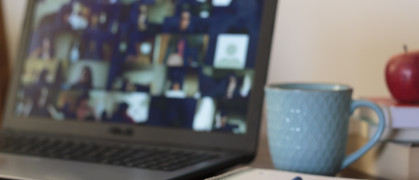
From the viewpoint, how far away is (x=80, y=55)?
882 mm

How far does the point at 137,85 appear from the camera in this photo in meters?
0.82

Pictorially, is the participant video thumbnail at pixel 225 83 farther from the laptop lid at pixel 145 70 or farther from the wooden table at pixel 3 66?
the wooden table at pixel 3 66

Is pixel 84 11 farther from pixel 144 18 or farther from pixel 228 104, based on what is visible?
pixel 228 104

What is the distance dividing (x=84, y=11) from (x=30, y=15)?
12 cm

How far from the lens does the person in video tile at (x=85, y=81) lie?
0.86m

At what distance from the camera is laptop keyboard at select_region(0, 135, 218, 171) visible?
643mm


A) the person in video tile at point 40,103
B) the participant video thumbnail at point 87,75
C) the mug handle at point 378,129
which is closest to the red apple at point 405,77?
the mug handle at point 378,129

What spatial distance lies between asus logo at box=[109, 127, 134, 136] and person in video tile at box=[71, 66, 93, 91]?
0.09 metres

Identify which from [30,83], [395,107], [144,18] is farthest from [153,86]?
[395,107]

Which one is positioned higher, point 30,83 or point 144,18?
point 144,18

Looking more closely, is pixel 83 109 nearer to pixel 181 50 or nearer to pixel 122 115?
pixel 122 115

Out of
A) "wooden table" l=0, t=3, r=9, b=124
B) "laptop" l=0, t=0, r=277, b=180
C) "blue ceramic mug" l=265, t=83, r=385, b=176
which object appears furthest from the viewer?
"wooden table" l=0, t=3, r=9, b=124

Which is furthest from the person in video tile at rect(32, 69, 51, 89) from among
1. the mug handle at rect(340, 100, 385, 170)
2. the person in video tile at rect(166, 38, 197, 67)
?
the mug handle at rect(340, 100, 385, 170)

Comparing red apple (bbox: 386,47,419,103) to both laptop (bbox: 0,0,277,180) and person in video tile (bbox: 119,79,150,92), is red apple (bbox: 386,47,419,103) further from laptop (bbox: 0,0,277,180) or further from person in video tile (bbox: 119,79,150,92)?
person in video tile (bbox: 119,79,150,92)
